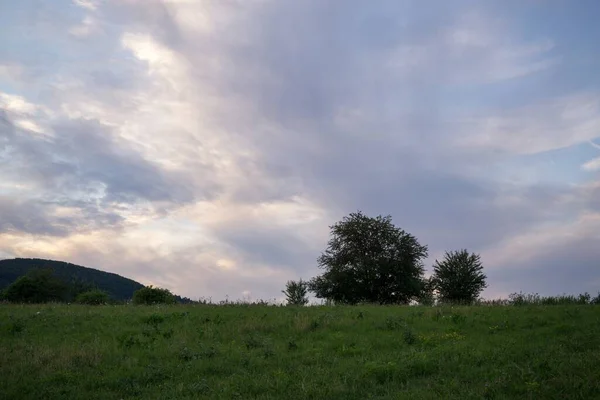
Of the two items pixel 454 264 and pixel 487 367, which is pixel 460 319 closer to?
pixel 487 367

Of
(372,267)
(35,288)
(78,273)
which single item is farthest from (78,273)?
(372,267)

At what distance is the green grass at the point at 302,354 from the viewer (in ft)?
36.4

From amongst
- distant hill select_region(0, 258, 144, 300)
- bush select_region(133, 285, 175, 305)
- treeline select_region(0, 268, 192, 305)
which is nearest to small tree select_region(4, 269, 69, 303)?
treeline select_region(0, 268, 192, 305)

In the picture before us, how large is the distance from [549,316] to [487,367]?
28.2ft

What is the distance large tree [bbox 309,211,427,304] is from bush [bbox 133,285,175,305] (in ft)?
78.9

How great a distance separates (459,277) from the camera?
54.6 metres

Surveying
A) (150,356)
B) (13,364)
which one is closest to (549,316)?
(150,356)

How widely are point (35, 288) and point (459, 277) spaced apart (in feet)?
152

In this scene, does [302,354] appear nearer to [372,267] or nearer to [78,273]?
[372,267]

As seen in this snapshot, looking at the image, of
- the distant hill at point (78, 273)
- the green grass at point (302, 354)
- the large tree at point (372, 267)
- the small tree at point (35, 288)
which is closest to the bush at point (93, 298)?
the small tree at point (35, 288)

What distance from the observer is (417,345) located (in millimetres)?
15898

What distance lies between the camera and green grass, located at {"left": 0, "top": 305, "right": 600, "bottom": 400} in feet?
36.4

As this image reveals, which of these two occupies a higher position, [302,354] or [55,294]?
[55,294]

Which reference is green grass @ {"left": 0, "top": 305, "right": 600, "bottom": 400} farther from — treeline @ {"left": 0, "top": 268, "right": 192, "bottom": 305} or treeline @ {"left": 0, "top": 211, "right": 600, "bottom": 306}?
treeline @ {"left": 0, "top": 211, "right": 600, "bottom": 306}
